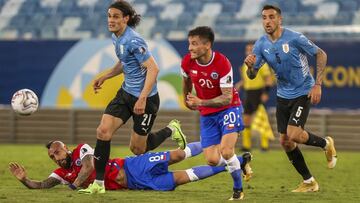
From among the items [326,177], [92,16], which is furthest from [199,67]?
[92,16]

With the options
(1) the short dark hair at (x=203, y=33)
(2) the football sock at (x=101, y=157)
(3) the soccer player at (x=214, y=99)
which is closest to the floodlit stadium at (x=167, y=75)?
(3) the soccer player at (x=214, y=99)

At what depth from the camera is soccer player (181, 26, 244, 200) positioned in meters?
10.7

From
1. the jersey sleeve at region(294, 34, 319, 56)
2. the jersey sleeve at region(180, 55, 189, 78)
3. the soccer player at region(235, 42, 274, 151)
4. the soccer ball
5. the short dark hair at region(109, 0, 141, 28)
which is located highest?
the short dark hair at region(109, 0, 141, 28)

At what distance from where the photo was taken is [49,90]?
22.8m

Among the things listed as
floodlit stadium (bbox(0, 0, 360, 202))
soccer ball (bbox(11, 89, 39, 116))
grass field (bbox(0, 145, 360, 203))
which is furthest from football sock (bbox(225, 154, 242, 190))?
floodlit stadium (bbox(0, 0, 360, 202))

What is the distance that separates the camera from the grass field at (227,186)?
1074cm

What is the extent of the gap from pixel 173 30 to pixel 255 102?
421 cm

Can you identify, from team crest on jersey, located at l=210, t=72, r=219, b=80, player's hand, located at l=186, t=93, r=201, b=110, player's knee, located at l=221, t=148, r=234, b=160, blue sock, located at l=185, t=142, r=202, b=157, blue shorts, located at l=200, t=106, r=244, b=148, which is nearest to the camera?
player's hand, located at l=186, t=93, r=201, b=110

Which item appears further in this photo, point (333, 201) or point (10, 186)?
point (10, 186)

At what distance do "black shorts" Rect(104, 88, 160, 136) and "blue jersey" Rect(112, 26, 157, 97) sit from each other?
0.34 ft

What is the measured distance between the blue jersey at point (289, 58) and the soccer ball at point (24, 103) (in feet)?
10.0

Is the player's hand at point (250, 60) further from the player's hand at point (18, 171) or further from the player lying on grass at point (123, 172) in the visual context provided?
the player's hand at point (18, 171)

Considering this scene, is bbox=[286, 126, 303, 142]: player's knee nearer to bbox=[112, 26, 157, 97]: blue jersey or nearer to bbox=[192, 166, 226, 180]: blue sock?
bbox=[192, 166, 226, 180]: blue sock

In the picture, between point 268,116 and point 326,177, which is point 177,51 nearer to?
point 268,116
